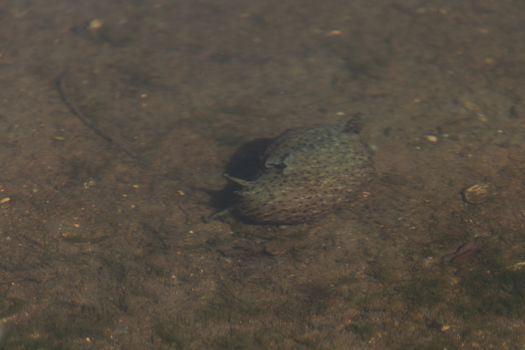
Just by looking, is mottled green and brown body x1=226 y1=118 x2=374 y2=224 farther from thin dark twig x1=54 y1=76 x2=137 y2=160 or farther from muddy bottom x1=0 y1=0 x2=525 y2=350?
thin dark twig x1=54 y1=76 x2=137 y2=160

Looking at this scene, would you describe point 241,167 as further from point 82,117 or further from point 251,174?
point 82,117

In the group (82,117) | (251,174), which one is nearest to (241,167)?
(251,174)

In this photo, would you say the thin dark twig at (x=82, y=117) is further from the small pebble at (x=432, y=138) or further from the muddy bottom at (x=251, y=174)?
the small pebble at (x=432, y=138)

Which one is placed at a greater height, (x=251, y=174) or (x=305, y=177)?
(x=305, y=177)

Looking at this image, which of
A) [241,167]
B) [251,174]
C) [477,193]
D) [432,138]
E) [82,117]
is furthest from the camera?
[82,117]

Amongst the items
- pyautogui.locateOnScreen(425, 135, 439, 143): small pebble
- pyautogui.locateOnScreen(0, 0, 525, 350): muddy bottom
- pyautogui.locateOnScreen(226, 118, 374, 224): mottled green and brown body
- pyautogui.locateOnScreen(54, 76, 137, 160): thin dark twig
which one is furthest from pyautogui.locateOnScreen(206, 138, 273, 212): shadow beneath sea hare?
pyautogui.locateOnScreen(425, 135, 439, 143): small pebble

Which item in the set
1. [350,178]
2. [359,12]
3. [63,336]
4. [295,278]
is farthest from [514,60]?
[63,336]
